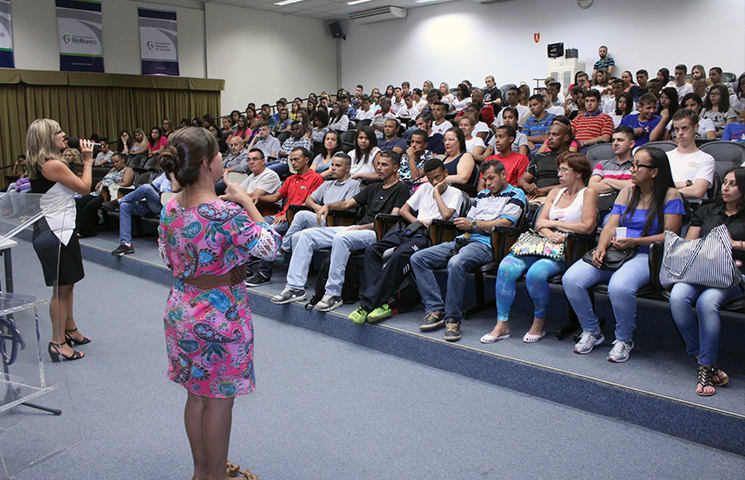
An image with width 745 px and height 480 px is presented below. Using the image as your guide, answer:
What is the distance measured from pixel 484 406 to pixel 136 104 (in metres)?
11.2

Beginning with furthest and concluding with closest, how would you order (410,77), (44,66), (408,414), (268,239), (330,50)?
(330,50), (410,77), (44,66), (408,414), (268,239)

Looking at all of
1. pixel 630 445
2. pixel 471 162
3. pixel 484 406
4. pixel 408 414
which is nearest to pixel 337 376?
pixel 408 414

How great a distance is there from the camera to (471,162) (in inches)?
169

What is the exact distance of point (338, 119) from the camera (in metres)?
8.93

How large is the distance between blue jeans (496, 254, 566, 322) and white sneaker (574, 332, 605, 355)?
9.5 inches

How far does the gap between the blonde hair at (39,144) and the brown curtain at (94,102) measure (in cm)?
897

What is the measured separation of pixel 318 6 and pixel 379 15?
4.65 feet

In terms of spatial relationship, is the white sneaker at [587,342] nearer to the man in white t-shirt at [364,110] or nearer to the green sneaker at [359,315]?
the green sneaker at [359,315]

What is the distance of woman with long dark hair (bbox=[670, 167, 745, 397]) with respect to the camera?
2.29 metres

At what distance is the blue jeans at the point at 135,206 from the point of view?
5464 millimetres

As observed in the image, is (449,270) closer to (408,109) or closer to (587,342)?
(587,342)

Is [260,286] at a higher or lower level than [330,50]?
lower

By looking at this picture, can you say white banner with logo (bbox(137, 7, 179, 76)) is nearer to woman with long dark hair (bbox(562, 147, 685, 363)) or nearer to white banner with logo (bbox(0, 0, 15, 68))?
white banner with logo (bbox(0, 0, 15, 68))

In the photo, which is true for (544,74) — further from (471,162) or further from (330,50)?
(471,162)
